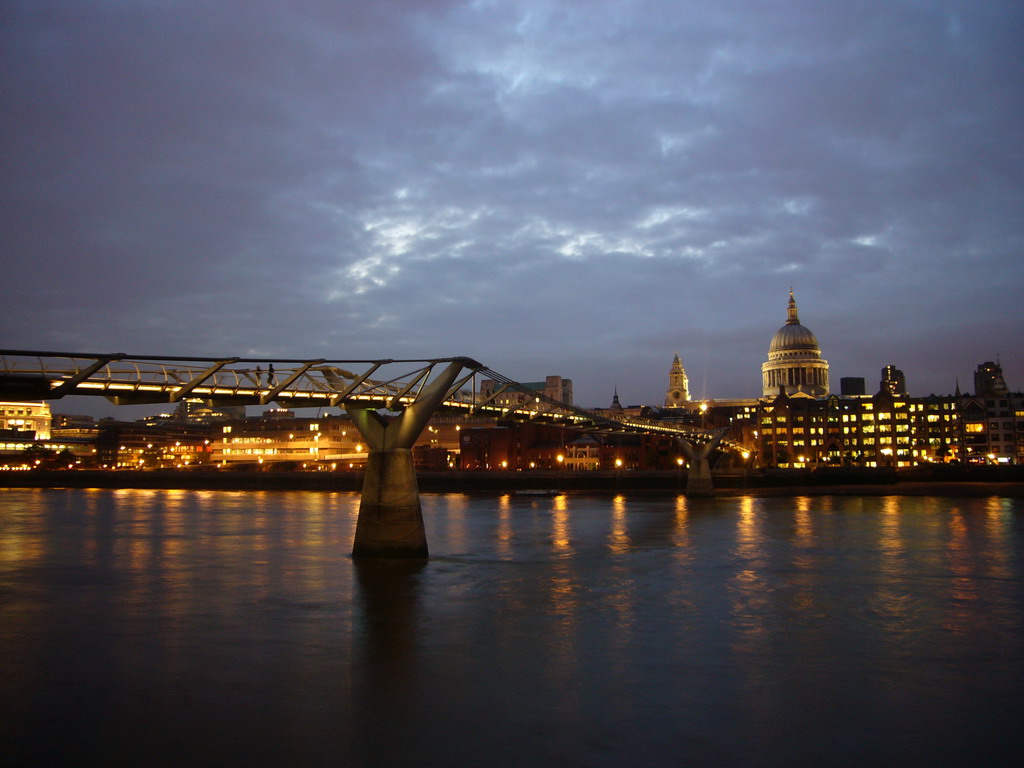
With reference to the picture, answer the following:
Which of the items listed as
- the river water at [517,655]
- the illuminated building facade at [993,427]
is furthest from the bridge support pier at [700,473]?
the illuminated building facade at [993,427]

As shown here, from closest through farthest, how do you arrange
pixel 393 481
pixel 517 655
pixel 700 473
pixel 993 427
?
pixel 517 655
pixel 393 481
pixel 700 473
pixel 993 427

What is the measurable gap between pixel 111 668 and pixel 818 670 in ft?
53.3

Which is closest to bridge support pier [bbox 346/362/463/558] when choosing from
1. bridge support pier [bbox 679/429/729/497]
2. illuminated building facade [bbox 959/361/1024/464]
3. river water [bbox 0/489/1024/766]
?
river water [bbox 0/489/1024/766]

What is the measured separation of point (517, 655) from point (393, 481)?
1584 cm

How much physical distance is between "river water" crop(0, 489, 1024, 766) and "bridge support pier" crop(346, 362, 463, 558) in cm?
121

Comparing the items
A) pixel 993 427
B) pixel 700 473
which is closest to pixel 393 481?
pixel 700 473

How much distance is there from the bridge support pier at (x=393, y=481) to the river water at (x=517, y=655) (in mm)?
1208

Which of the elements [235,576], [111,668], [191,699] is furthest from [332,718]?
[235,576]

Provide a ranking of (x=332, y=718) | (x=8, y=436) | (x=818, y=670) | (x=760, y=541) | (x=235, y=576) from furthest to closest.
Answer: (x=8, y=436), (x=760, y=541), (x=235, y=576), (x=818, y=670), (x=332, y=718)

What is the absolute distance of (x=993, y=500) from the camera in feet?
287

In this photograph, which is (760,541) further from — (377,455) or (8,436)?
(8,436)

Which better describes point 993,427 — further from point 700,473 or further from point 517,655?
point 517,655

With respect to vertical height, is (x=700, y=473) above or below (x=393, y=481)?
below

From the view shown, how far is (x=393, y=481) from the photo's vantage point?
36.2m
